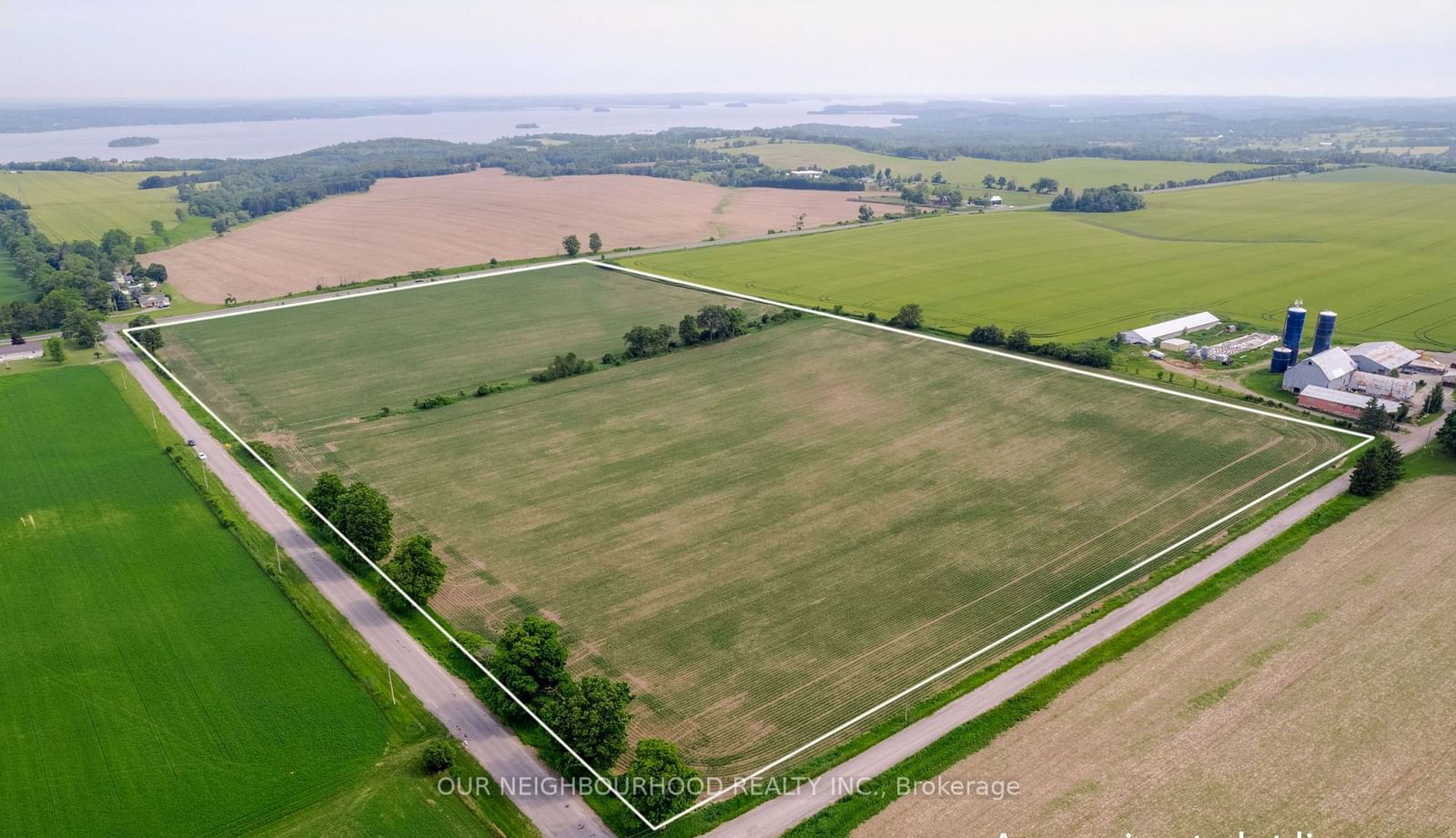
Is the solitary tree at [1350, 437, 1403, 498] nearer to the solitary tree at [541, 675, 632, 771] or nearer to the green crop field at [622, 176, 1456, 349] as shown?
the green crop field at [622, 176, 1456, 349]

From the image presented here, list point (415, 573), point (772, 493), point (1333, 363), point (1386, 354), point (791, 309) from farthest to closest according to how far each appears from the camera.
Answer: point (791, 309)
point (1386, 354)
point (1333, 363)
point (772, 493)
point (415, 573)

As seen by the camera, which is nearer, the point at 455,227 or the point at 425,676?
the point at 425,676

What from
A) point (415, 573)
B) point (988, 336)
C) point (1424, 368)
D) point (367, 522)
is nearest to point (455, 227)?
point (988, 336)

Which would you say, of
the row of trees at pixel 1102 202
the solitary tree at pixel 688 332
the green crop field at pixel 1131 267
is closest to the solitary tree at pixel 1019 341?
the green crop field at pixel 1131 267

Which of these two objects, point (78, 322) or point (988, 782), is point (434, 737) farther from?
point (78, 322)

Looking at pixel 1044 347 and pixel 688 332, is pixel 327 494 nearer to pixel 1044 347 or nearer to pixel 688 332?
pixel 688 332

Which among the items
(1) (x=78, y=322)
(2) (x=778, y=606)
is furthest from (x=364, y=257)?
(2) (x=778, y=606)
